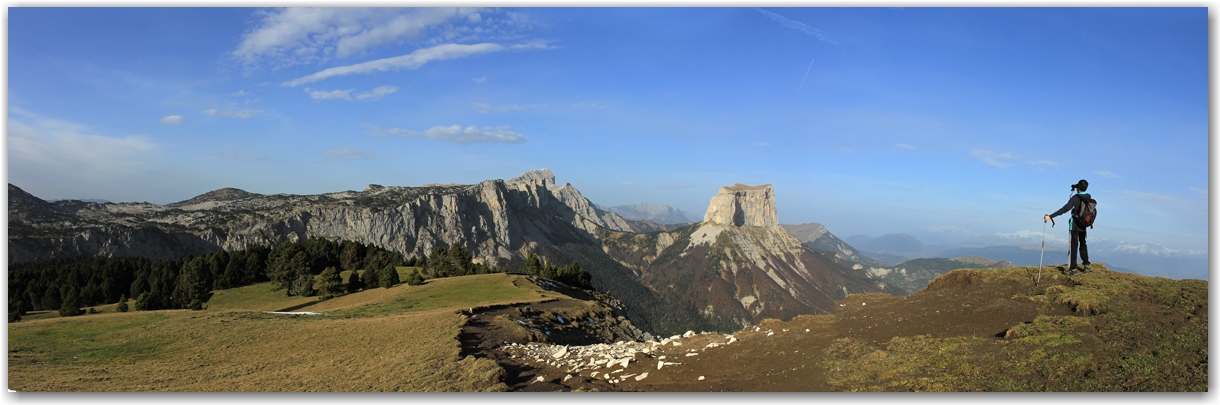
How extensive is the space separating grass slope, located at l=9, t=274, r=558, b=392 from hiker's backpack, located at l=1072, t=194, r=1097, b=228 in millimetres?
15952

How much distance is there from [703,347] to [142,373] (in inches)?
668

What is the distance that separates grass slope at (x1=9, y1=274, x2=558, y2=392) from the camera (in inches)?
575

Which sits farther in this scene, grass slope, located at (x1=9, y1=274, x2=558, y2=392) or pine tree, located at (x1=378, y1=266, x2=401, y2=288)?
pine tree, located at (x1=378, y1=266, x2=401, y2=288)

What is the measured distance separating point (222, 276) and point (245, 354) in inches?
1799

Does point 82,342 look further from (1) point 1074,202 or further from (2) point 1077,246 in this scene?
(2) point 1077,246

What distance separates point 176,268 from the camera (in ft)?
204

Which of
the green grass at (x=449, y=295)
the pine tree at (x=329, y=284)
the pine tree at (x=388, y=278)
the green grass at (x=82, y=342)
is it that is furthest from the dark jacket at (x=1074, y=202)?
the pine tree at (x=329, y=284)

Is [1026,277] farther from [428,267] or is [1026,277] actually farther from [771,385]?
[428,267]

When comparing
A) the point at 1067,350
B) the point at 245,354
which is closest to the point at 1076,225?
the point at 1067,350

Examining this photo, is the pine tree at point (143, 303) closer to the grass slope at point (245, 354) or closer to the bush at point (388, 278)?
the grass slope at point (245, 354)

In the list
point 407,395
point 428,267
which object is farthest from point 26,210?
point 407,395

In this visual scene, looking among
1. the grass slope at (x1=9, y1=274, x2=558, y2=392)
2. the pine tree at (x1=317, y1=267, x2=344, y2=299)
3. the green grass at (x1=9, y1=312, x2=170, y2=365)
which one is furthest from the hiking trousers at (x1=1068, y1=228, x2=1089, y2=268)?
the pine tree at (x1=317, y1=267, x2=344, y2=299)

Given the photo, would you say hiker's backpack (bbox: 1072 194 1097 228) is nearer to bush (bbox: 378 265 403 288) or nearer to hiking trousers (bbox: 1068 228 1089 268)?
hiking trousers (bbox: 1068 228 1089 268)

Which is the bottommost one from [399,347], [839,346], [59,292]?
[59,292]
